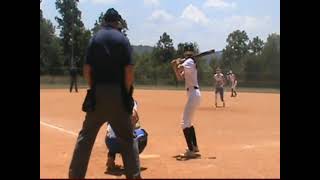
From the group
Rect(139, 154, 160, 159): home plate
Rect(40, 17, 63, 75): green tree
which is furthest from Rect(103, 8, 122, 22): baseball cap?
Rect(40, 17, 63, 75): green tree

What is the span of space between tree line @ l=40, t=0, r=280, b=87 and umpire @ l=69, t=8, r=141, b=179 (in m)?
53.6

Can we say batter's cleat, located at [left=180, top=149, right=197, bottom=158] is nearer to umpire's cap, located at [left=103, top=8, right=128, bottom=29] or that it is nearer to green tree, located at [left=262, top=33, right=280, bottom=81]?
umpire's cap, located at [left=103, top=8, right=128, bottom=29]

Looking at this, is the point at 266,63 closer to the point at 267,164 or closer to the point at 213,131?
the point at 213,131

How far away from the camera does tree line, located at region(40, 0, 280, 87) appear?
62250 millimetres

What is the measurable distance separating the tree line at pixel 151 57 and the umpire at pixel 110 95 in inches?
2109

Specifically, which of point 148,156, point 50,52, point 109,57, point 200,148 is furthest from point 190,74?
point 50,52

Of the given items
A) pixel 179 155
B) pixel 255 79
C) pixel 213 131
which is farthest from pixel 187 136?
pixel 255 79

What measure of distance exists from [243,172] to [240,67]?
7297 cm

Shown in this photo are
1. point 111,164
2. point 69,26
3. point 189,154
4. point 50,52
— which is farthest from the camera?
point 69,26

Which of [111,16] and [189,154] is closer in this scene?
[111,16]

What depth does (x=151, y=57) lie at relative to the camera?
76.8m

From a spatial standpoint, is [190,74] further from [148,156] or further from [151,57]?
[151,57]

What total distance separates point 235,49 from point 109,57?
9061cm

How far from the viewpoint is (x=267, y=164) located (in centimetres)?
797
